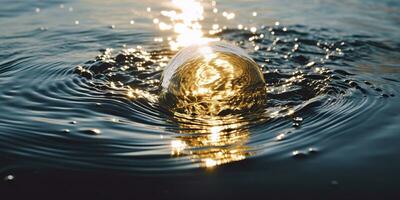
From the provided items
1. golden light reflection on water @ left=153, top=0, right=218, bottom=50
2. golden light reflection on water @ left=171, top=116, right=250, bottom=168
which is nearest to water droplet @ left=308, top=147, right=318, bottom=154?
golden light reflection on water @ left=171, top=116, right=250, bottom=168

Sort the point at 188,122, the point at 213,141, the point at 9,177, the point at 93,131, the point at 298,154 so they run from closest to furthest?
the point at 9,177 < the point at 298,154 < the point at 213,141 < the point at 93,131 < the point at 188,122

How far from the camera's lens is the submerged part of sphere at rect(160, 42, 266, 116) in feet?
13.6

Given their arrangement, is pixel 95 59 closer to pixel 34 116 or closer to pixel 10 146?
pixel 34 116

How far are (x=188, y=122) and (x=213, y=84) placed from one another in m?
0.61

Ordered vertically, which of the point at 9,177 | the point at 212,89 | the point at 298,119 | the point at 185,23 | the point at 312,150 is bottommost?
the point at 312,150

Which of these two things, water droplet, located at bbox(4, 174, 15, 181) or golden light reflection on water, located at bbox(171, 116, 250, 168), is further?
golden light reflection on water, located at bbox(171, 116, 250, 168)

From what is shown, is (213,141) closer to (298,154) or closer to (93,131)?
(298,154)

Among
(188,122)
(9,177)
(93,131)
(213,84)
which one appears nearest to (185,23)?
(213,84)

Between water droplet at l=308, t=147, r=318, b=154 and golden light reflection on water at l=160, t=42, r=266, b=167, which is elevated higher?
golden light reflection on water at l=160, t=42, r=266, b=167

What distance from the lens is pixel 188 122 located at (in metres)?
3.82

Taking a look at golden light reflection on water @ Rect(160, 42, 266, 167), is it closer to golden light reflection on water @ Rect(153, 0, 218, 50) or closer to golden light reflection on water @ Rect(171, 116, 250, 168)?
golden light reflection on water @ Rect(171, 116, 250, 168)

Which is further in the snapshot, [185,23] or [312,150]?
[185,23]

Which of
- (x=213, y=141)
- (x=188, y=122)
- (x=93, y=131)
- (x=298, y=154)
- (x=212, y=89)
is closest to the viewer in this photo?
(x=298, y=154)

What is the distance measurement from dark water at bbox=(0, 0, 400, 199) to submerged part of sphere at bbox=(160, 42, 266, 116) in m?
0.16
